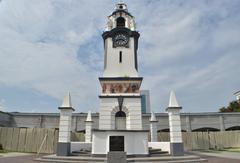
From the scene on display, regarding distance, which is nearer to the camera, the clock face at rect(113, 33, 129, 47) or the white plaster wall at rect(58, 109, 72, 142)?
the white plaster wall at rect(58, 109, 72, 142)

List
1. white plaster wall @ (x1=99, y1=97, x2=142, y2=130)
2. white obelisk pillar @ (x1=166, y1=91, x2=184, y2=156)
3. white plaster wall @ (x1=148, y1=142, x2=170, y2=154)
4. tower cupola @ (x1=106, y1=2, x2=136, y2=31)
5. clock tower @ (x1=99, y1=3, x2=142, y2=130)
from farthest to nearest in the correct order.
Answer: tower cupola @ (x1=106, y1=2, x2=136, y2=31) → clock tower @ (x1=99, y1=3, x2=142, y2=130) → white plaster wall @ (x1=99, y1=97, x2=142, y2=130) → white plaster wall @ (x1=148, y1=142, x2=170, y2=154) → white obelisk pillar @ (x1=166, y1=91, x2=184, y2=156)

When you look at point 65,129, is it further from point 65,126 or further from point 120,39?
point 120,39

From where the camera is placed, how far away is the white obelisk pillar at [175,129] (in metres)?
15.3

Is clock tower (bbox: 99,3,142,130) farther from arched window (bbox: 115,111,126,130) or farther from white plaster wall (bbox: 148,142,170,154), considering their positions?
white plaster wall (bbox: 148,142,170,154)

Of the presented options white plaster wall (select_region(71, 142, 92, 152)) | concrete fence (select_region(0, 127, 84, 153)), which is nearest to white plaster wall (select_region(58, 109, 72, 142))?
white plaster wall (select_region(71, 142, 92, 152))

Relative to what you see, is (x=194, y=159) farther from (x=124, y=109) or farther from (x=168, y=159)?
(x=124, y=109)

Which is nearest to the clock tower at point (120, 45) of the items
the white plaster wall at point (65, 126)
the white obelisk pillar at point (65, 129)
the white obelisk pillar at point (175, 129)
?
the white obelisk pillar at point (65, 129)

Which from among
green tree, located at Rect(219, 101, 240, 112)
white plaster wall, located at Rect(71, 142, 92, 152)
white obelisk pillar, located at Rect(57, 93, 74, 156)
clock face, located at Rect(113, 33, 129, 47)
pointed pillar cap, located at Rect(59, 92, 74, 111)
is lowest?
white plaster wall, located at Rect(71, 142, 92, 152)

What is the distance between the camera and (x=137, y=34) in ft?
73.8

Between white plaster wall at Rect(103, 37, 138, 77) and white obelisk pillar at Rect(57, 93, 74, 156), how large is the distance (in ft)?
17.8

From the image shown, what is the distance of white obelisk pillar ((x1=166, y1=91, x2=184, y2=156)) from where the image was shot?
1529 centimetres

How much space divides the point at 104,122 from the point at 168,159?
23.1 feet

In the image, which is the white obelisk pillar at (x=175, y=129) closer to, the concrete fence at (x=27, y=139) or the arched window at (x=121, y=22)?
the arched window at (x=121, y=22)

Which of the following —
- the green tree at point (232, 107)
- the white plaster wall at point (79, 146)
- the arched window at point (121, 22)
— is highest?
the arched window at point (121, 22)
